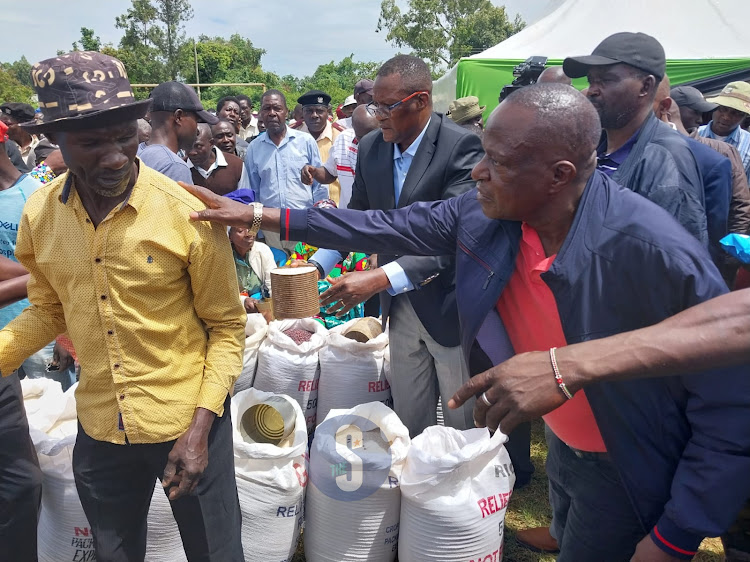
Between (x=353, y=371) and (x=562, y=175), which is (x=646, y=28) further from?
(x=562, y=175)

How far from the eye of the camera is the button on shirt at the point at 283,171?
578 centimetres

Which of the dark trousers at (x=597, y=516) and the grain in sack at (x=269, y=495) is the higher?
the dark trousers at (x=597, y=516)

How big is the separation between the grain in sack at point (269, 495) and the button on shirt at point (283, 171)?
3498 millimetres

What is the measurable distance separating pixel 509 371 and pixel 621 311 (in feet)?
1.32

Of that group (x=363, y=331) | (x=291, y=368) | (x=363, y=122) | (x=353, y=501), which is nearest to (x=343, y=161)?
(x=363, y=122)

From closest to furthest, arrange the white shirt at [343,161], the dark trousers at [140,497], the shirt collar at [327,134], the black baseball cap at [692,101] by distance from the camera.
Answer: the dark trousers at [140,497] → the black baseball cap at [692,101] → the white shirt at [343,161] → the shirt collar at [327,134]

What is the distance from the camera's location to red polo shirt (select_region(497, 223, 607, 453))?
161 centimetres

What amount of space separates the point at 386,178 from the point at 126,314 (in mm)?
1642

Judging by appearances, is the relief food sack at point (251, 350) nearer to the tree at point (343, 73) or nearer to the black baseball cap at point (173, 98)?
the black baseball cap at point (173, 98)

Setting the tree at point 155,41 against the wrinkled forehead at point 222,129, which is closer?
the wrinkled forehead at point 222,129

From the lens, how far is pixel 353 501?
254cm

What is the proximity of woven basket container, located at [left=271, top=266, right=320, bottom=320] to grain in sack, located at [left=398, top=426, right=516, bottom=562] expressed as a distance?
33.0 inches

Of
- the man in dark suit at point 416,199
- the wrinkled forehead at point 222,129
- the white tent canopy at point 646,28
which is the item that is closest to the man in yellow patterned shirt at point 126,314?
the man in dark suit at point 416,199

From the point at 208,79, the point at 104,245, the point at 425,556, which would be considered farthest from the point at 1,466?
the point at 208,79
